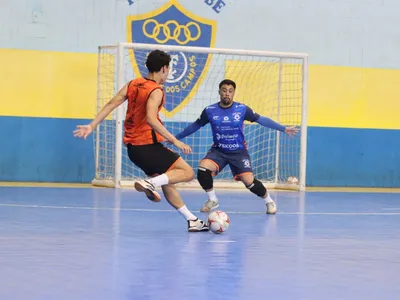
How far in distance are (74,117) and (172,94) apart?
1886 mm

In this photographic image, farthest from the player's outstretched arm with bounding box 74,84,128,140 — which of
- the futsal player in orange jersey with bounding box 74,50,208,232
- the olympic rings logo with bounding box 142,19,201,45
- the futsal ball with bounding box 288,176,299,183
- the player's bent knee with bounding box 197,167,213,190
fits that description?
the futsal ball with bounding box 288,176,299,183

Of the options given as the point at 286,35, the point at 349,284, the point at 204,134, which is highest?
the point at 286,35

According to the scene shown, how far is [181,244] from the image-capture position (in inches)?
330

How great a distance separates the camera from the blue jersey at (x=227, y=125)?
12523 mm

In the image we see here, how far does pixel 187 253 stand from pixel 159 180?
169cm

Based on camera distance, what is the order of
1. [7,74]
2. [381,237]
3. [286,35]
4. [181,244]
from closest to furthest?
1. [181,244]
2. [381,237]
3. [7,74]
4. [286,35]

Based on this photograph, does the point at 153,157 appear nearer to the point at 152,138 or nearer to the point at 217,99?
the point at 152,138

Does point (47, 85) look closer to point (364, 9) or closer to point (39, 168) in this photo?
point (39, 168)

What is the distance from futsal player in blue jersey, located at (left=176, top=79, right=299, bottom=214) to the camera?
12148 millimetres

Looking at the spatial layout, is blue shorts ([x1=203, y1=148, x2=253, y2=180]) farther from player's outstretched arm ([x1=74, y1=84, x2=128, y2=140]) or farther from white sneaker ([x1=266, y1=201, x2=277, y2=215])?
player's outstretched arm ([x1=74, y1=84, x2=128, y2=140])

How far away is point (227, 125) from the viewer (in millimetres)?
12570

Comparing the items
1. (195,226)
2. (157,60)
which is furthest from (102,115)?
(195,226)

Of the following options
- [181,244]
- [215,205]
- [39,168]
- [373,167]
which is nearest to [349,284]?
[181,244]

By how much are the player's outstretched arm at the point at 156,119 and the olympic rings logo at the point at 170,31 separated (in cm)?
835
